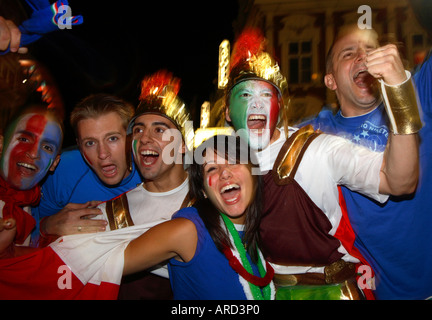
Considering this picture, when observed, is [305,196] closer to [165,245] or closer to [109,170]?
[165,245]

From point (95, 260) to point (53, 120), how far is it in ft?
3.68

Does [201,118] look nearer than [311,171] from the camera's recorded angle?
No

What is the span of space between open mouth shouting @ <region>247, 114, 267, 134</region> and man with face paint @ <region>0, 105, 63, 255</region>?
1416mm

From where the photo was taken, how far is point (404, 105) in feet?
5.11

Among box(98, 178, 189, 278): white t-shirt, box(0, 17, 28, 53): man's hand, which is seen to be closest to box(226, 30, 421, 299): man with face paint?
box(98, 178, 189, 278): white t-shirt

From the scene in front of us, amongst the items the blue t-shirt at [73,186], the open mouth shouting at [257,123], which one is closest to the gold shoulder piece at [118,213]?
the blue t-shirt at [73,186]

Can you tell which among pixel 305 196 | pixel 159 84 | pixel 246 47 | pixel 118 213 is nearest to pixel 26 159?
pixel 118 213

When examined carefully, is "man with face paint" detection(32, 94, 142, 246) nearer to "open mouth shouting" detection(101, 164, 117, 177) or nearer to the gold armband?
"open mouth shouting" detection(101, 164, 117, 177)

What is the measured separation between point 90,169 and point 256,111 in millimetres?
1396

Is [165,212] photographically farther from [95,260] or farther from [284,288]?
[284,288]

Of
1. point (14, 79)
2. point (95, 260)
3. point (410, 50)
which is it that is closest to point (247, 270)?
point (95, 260)

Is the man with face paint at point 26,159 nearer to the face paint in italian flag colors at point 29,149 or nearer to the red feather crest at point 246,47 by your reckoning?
the face paint in italian flag colors at point 29,149

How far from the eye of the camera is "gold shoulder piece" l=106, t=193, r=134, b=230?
2.27m

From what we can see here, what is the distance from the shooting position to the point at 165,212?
2.37m
